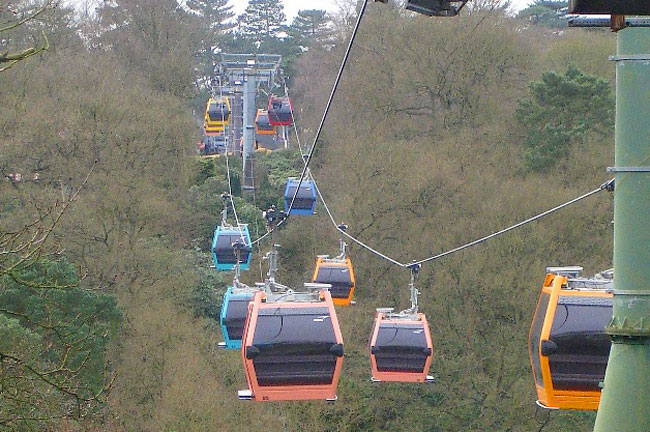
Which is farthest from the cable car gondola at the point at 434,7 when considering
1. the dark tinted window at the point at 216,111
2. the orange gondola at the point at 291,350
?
the dark tinted window at the point at 216,111

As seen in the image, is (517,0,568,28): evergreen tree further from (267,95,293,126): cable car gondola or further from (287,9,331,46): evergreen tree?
(267,95,293,126): cable car gondola

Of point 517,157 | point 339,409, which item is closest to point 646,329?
point 339,409

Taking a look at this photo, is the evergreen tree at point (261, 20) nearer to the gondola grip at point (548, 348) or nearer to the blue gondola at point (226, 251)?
the blue gondola at point (226, 251)

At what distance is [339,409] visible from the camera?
25.8 m

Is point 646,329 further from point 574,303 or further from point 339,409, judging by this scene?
point 339,409

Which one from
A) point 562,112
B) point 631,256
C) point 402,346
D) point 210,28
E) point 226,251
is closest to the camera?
point 631,256

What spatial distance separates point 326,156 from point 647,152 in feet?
104

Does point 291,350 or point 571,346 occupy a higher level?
point 571,346

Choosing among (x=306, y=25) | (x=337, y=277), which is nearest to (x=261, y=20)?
(x=306, y=25)

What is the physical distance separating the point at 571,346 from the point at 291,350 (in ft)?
9.07

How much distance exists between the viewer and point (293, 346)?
1136cm

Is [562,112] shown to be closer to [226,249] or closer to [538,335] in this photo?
→ [226,249]

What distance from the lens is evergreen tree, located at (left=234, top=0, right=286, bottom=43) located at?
183ft

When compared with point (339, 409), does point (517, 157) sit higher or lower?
higher
